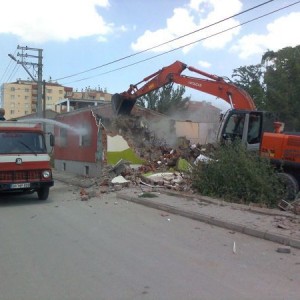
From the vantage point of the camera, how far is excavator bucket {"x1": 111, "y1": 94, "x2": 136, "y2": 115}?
2234 cm

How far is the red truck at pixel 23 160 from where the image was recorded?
12.8 meters

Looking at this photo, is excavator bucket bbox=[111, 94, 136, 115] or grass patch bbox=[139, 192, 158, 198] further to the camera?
excavator bucket bbox=[111, 94, 136, 115]

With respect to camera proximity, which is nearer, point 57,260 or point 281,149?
point 57,260

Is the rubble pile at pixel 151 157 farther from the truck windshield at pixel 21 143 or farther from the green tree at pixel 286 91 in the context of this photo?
the green tree at pixel 286 91

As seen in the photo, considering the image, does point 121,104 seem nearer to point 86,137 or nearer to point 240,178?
point 86,137

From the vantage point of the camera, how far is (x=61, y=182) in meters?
20.7

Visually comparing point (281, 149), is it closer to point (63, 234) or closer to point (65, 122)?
point (63, 234)

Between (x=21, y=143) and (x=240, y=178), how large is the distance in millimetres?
6576

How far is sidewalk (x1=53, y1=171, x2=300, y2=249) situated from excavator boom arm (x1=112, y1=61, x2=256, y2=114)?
6.24m

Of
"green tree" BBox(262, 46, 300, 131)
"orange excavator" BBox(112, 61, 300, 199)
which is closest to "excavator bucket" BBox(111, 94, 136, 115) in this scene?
"orange excavator" BBox(112, 61, 300, 199)

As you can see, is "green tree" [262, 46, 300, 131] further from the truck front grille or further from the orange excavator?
the truck front grille

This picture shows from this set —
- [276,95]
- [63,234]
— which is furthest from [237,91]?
[276,95]

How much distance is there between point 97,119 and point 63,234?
40.5 ft

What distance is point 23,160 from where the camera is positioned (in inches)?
514
